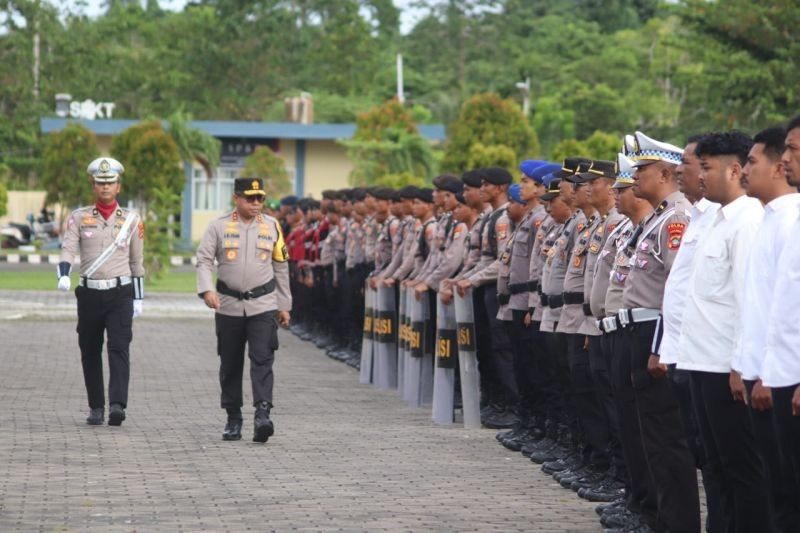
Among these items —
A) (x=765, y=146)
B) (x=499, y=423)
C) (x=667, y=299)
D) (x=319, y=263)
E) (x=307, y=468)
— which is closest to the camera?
(x=765, y=146)

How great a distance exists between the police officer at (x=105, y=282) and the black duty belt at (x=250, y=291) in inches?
48.8

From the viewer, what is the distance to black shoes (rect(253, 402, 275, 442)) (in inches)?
523

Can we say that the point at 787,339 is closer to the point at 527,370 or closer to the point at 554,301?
the point at 554,301

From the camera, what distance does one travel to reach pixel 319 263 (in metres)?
26.6

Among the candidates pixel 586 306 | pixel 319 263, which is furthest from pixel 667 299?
pixel 319 263

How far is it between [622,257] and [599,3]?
84535 mm

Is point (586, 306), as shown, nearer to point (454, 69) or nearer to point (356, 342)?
point (356, 342)

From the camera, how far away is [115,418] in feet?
47.0

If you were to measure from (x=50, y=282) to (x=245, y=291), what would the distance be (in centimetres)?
2830

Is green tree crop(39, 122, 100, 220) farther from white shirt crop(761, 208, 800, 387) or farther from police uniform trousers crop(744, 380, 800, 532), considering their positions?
white shirt crop(761, 208, 800, 387)

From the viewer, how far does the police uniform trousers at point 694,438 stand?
8.15 metres

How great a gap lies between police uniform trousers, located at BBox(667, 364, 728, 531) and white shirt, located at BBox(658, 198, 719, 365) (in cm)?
11

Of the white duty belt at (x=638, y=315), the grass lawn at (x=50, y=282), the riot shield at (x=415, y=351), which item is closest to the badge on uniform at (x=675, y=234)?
the white duty belt at (x=638, y=315)

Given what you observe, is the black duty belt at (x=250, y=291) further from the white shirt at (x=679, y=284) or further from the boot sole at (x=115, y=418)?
the white shirt at (x=679, y=284)
